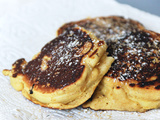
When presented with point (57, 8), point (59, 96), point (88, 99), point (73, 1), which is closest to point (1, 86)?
point (59, 96)

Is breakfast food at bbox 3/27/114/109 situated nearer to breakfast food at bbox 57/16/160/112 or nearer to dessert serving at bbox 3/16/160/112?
dessert serving at bbox 3/16/160/112

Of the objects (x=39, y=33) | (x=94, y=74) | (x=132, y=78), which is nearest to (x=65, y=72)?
(x=94, y=74)

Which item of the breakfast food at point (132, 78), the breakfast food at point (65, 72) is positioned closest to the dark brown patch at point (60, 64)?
the breakfast food at point (65, 72)

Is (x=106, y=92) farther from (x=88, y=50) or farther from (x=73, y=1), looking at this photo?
(x=73, y=1)

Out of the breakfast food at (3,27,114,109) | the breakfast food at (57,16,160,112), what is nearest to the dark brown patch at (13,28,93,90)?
the breakfast food at (3,27,114,109)

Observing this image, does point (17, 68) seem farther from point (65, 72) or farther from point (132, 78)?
point (132, 78)
